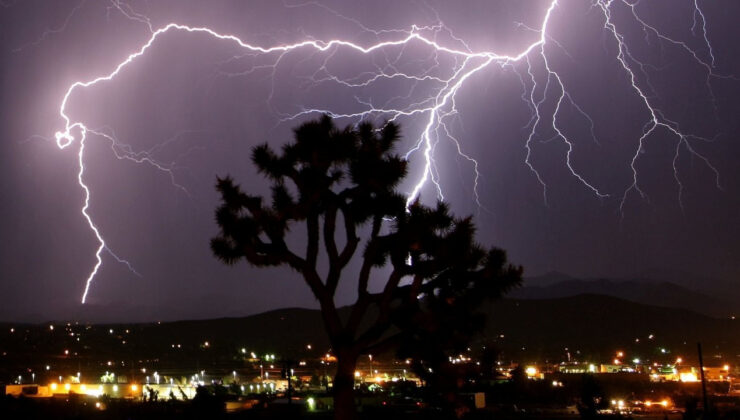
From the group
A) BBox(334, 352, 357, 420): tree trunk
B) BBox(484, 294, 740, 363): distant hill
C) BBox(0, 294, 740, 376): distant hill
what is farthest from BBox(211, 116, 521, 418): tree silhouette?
BBox(484, 294, 740, 363): distant hill

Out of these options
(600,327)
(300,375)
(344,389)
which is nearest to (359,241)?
(344,389)

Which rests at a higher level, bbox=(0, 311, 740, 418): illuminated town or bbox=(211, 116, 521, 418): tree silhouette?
bbox=(211, 116, 521, 418): tree silhouette

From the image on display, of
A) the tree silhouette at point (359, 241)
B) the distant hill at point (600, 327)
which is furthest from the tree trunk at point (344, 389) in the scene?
the distant hill at point (600, 327)

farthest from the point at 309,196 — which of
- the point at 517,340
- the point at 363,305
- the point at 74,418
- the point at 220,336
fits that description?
the point at 220,336

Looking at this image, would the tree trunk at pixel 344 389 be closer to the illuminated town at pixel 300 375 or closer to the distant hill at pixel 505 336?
the illuminated town at pixel 300 375

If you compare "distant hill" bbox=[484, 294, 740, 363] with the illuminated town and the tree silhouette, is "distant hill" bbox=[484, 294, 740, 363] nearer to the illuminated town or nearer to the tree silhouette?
the illuminated town

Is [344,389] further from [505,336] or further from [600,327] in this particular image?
[600,327]

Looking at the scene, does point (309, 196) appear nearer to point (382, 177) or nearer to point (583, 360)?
point (382, 177)

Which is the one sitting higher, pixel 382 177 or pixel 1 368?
pixel 382 177
